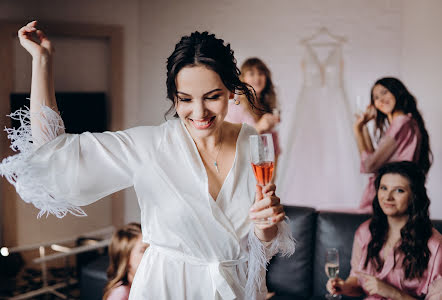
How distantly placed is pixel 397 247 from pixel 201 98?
1686 mm

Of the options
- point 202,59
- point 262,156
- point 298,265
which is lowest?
point 298,265

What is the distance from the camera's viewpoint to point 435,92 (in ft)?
14.5

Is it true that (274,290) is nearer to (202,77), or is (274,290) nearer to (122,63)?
(202,77)

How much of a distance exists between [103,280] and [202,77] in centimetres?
220

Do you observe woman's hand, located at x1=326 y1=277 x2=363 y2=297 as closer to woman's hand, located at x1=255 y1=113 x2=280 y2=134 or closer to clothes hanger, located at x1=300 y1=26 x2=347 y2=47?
woman's hand, located at x1=255 y1=113 x2=280 y2=134

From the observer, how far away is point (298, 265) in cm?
294

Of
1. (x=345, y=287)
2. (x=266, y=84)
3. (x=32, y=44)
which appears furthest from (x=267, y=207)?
(x=266, y=84)

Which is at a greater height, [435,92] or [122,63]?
[122,63]

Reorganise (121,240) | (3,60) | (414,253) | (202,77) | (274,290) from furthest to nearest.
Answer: (3,60)
(274,290)
(121,240)
(414,253)
(202,77)

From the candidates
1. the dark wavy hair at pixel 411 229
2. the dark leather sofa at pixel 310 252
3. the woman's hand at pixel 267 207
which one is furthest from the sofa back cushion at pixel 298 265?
the woman's hand at pixel 267 207

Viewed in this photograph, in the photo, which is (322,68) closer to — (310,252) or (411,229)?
(310,252)

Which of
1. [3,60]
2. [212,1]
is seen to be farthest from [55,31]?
[212,1]

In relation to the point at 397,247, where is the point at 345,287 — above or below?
below

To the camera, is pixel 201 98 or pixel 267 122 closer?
pixel 201 98
